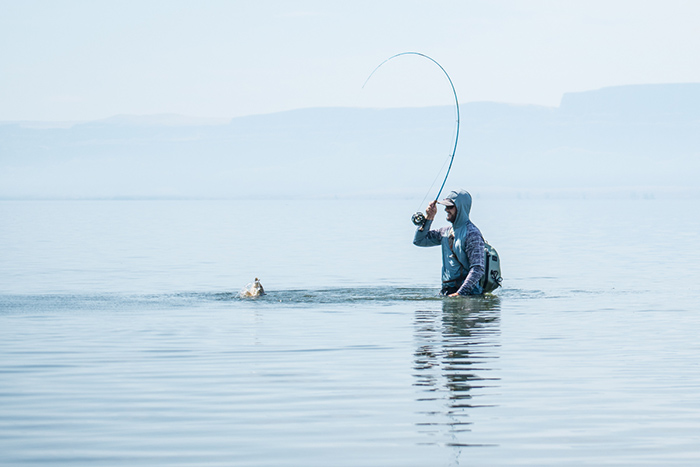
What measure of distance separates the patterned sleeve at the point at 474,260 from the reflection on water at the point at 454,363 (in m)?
0.46

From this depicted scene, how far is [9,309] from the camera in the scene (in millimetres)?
18766

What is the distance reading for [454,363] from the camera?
12.5 m

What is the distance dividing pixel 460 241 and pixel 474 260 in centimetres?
36

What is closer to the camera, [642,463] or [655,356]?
[642,463]

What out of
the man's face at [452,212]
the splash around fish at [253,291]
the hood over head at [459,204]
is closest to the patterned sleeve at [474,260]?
the hood over head at [459,204]

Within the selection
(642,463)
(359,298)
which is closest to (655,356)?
(642,463)

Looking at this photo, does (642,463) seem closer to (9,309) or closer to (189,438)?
(189,438)

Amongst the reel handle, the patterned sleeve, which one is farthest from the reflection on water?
the reel handle

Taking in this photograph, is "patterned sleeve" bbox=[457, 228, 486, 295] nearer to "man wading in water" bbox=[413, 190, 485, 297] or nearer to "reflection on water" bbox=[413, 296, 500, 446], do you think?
"man wading in water" bbox=[413, 190, 485, 297]

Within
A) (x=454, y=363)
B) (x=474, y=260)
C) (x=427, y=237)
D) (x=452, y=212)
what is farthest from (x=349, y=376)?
(x=427, y=237)

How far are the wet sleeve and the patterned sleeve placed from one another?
642 mm

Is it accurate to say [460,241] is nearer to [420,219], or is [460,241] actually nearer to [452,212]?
[452,212]

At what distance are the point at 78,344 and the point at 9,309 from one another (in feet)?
16.5

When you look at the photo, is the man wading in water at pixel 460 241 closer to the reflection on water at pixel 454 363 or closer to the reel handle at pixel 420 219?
the reel handle at pixel 420 219
